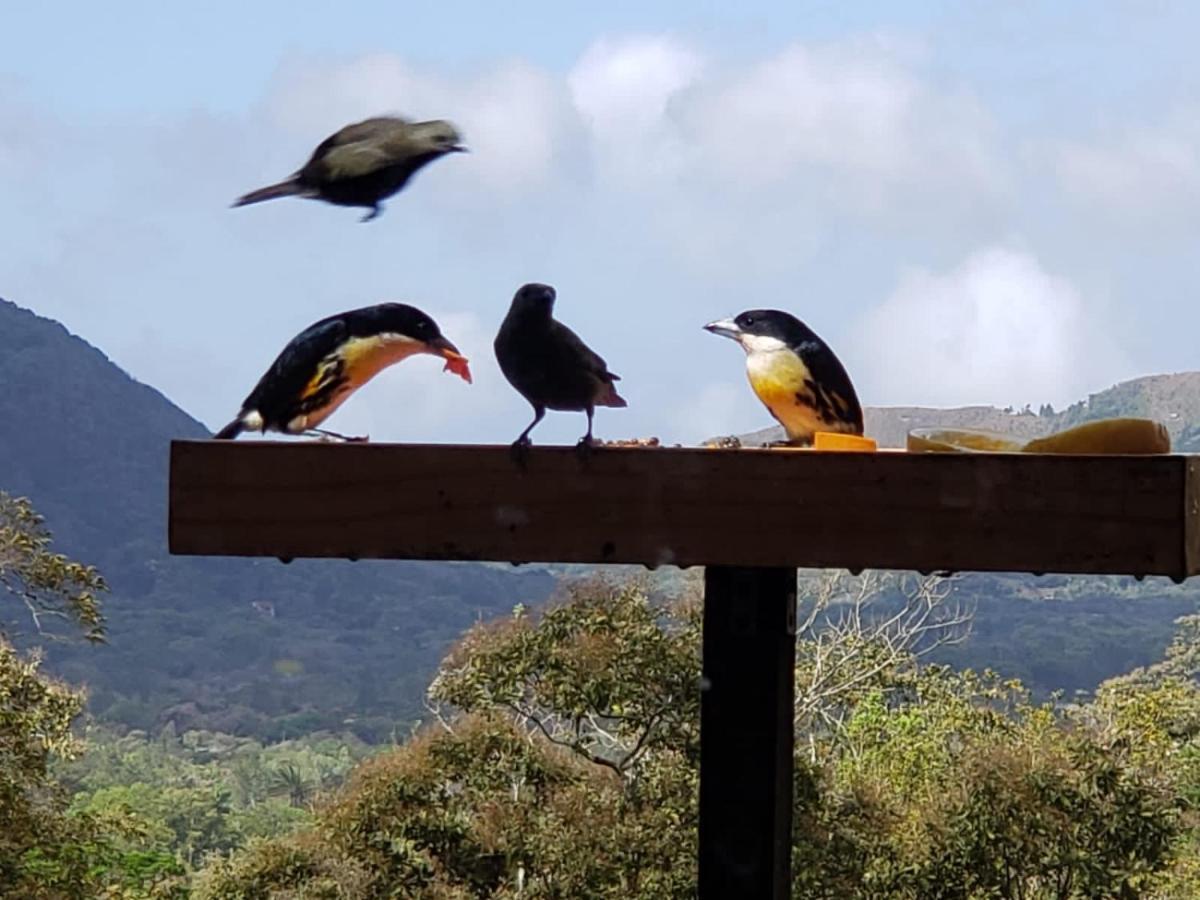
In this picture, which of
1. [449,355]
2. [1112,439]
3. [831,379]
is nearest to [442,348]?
[449,355]

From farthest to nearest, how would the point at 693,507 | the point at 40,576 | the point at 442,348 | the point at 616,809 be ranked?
the point at 616,809
the point at 40,576
the point at 442,348
the point at 693,507

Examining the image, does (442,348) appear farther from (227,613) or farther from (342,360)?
(227,613)

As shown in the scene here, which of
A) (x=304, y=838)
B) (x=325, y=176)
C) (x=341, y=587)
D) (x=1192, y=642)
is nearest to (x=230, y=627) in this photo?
(x=341, y=587)

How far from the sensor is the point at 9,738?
5379 mm

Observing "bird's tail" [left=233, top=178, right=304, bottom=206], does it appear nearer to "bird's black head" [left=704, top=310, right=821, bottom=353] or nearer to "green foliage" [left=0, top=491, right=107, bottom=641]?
"bird's black head" [left=704, top=310, right=821, bottom=353]

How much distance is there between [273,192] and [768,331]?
0.31 metres

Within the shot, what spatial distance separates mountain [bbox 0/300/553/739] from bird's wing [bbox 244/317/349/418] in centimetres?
1024

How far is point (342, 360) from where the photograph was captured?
0.99 meters

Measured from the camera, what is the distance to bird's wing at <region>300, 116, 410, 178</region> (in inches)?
40.6

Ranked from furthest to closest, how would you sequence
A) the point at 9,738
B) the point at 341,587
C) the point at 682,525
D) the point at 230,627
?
the point at 230,627, the point at 341,587, the point at 9,738, the point at 682,525

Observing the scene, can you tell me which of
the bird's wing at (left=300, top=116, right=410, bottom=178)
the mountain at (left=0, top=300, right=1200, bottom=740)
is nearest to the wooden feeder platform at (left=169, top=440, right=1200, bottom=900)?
the bird's wing at (left=300, top=116, right=410, bottom=178)

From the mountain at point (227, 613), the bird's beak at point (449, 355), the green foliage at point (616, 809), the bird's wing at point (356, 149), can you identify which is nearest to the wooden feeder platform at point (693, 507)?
the bird's beak at point (449, 355)

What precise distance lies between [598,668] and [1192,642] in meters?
9.20

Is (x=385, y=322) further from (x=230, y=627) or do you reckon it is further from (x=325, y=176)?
(x=230, y=627)
